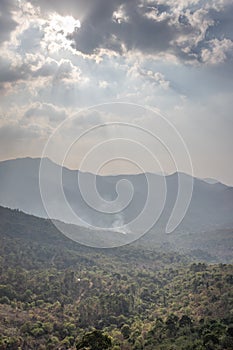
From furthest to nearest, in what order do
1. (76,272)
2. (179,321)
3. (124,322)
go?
(76,272) → (124,322) → (179,321)

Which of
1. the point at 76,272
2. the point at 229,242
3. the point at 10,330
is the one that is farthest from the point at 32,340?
the point at 229,242

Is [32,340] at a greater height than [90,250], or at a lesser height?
lesser

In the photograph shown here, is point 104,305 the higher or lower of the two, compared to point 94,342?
lower

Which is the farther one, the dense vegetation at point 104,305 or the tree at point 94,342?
the dense vegetation at point 104,305

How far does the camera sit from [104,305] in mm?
49281

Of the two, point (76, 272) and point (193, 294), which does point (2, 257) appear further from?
point (193, 294)

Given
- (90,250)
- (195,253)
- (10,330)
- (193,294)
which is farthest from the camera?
(195,253)

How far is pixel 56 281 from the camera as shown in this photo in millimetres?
61656

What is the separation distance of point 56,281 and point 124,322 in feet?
64.9

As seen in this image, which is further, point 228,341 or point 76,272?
point 76,272

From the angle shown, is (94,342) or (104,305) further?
(104,305)

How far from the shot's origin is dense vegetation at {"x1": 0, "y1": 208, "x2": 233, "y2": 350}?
3409cm

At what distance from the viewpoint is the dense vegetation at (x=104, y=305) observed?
1342 inches

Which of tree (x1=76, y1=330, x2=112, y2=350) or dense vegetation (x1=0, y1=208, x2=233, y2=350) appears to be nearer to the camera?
tree (x1=76, y1=330, x2=112, y2=350)
